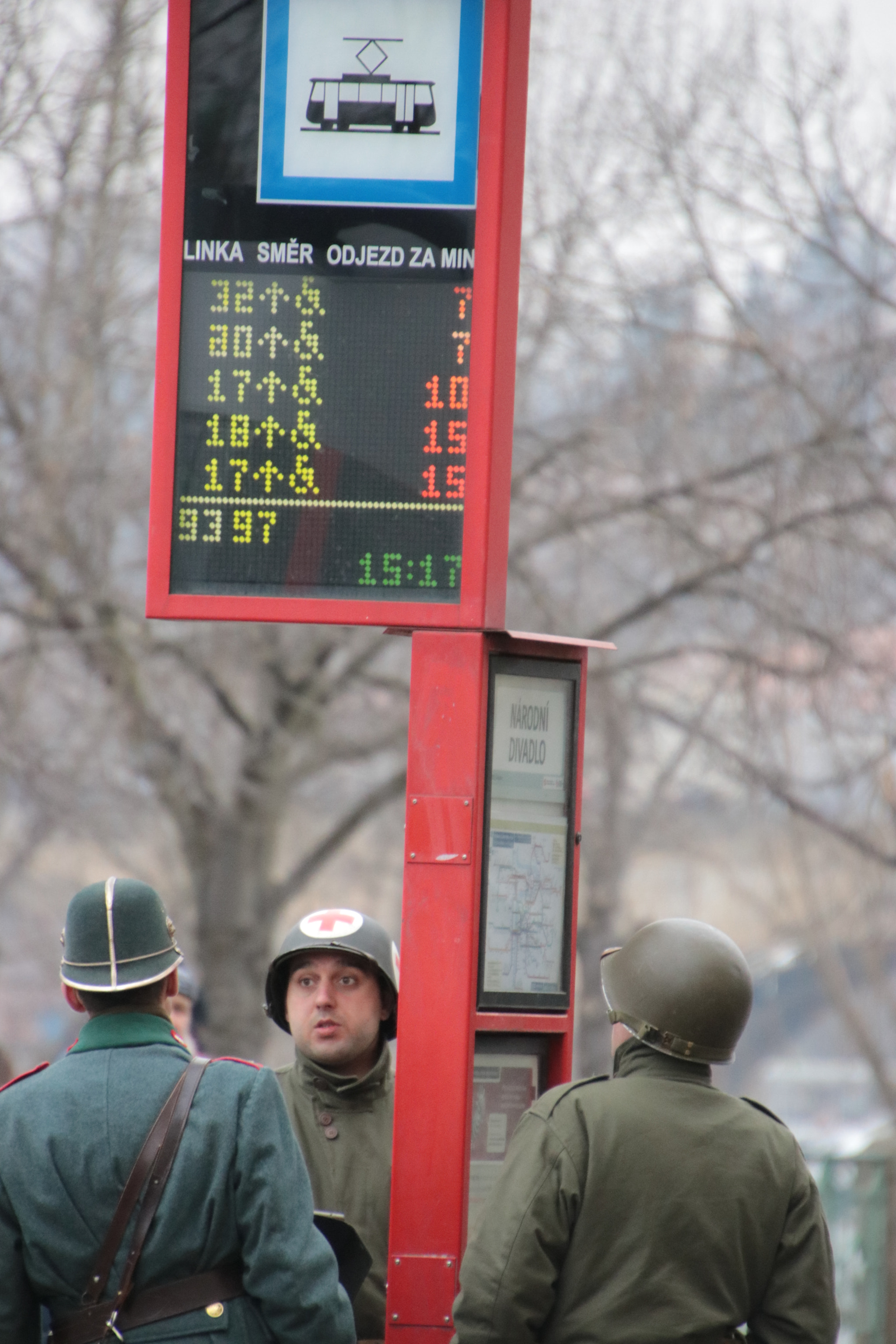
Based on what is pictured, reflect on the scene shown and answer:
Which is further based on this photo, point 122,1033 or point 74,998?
point 74,998

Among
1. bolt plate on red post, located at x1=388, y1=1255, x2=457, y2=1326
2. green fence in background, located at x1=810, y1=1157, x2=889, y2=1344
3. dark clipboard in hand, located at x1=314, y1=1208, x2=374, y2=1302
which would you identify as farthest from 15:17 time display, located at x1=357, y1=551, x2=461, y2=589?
green fence in background, located at x1=810, y1=1157, x2=889, y2=1344

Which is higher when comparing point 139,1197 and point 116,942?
point 116,942

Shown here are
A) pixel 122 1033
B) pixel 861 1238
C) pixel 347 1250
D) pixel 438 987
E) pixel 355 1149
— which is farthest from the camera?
pixel 861 1238

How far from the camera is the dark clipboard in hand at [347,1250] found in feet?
12.5

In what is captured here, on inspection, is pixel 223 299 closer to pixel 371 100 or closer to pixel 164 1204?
pixel 371 100

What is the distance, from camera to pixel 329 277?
13.5ft

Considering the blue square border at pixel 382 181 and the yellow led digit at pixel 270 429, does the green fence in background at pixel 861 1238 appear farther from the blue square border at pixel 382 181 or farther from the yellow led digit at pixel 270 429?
the blue square border at pixel 382 181

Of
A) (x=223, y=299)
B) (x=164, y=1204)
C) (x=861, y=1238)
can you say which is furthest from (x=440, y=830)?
(x=861, y=1238)

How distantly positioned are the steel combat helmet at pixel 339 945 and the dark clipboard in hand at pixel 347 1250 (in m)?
0.69

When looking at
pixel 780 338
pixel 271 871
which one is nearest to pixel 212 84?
pixel 780 338

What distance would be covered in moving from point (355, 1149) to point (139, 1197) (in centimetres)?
128

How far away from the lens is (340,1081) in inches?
174

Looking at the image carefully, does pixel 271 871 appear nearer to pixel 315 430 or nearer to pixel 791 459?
pixel 791 459

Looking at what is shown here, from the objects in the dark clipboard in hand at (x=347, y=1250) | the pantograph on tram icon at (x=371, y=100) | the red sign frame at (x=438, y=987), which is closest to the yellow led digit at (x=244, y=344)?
the pantograph on tram icon at (x=371, y=100)
